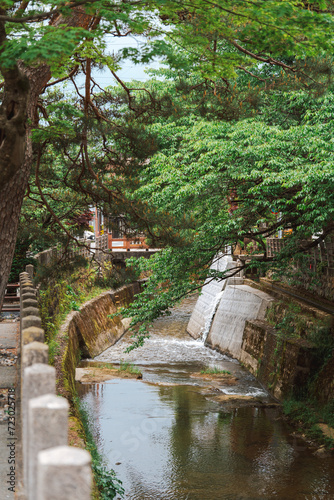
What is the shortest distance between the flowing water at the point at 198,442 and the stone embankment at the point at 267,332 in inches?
27.5

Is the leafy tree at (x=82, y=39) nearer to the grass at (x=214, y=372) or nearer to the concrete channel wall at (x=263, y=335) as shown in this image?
the concrete channel wall at (x=263, y=335)

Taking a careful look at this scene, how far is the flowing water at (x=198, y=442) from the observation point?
7855 millimetres

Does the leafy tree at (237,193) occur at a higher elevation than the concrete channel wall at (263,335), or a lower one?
higher

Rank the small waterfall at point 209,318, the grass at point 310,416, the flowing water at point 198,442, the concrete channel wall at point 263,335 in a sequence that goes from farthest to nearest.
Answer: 1. the small waterfall at point 209,318
2. the concrete channel wall at point 263,335
3. the grass at point 310,416
4. the flowing water at point 198,442

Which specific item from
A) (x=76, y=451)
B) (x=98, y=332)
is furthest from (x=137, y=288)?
(x=76, y=451)

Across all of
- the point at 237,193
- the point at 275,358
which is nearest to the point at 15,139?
the point at 237,193

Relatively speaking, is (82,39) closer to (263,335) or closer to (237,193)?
(237,193)

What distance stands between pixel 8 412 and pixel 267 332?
9192mm

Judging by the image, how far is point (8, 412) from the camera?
6.24 metres

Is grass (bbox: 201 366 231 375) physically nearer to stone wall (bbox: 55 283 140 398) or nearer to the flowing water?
the flowing water

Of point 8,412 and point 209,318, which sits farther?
point 209,318

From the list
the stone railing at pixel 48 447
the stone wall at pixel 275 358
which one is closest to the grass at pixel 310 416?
the stone wall at pixel 275 358

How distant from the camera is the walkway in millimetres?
4570

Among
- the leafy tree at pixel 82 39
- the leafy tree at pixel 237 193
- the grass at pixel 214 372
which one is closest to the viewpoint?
the leafy tree at pixel 82 39
